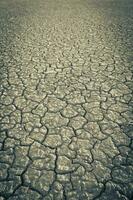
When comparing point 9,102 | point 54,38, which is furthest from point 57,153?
point 54,38

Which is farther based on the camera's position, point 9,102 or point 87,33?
point 87,33

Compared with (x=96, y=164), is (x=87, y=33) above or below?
above

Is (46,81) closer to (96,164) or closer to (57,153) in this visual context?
(57,153)

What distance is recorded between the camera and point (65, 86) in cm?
315

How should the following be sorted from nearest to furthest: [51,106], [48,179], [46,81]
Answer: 1. [48,179]
2. [51,106]
3. [46,81]

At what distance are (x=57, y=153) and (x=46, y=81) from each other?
1.38 meters

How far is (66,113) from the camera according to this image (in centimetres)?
265

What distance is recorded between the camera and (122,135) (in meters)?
2.31

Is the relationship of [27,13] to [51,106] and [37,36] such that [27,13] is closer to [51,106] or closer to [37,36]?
[37,36]

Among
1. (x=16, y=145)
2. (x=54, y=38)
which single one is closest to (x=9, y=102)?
(x=16, y=145)

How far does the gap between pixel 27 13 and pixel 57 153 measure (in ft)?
17.7

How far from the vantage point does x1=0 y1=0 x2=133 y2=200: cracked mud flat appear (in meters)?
1.87

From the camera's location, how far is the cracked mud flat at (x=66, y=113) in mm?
1874

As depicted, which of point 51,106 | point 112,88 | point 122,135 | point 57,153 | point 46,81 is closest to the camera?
point 57,153
